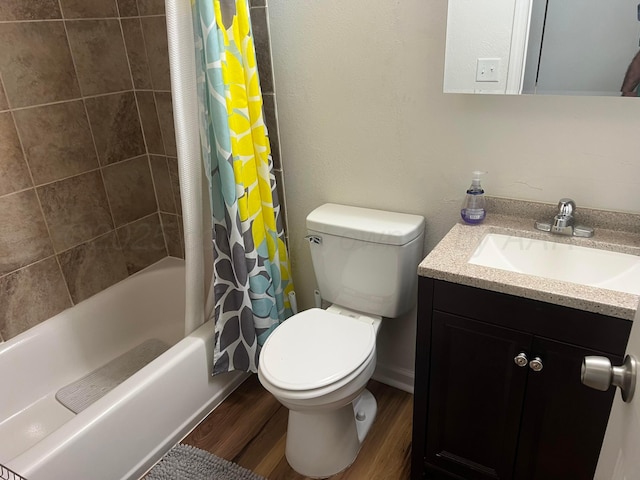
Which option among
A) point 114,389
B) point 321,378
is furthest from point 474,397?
A: point 114,389

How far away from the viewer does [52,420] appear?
1.82 m

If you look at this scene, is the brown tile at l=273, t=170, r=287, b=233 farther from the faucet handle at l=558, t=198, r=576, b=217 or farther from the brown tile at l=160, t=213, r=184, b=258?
the faucet handle at l=558, t=198, r=576, b=217

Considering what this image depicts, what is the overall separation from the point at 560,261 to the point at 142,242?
1.85 metres

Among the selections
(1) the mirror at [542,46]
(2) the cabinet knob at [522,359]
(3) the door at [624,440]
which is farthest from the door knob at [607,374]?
(1) the mirror at [542,46]

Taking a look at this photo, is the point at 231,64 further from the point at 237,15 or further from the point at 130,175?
the point at 130,175

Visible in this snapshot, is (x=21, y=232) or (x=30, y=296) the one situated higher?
(x=21, y=232)

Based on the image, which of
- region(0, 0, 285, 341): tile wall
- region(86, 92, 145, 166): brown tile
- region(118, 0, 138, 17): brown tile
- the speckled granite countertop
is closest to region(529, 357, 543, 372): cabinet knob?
the speckled granite countertop

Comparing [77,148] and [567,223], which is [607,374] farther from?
[77,148]

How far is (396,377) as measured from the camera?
200cm

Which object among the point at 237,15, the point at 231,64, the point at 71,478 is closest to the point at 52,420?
the point at 71,478

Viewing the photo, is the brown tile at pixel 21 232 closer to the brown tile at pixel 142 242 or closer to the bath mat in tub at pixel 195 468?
the brown tile at pixel 142 242

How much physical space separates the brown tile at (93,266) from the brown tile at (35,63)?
63 cm

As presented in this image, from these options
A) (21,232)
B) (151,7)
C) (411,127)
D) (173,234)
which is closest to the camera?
(411,127)

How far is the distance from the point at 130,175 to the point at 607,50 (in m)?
1.92
